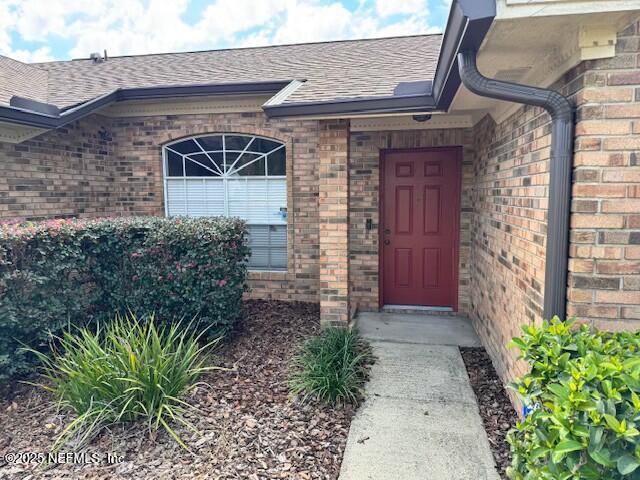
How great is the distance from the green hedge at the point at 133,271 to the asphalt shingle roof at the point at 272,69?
187 cm

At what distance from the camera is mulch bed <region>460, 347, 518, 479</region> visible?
287 cm

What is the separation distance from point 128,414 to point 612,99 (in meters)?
3.81

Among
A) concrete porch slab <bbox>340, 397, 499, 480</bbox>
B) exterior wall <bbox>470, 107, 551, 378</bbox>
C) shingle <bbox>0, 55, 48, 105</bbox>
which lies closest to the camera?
concrete porch slab <bbox>340, 397, 499, 480</bbox>

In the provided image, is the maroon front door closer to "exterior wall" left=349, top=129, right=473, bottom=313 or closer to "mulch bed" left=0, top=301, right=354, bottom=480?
"exterior wall" left=349, top=129, right=473, bottom=313

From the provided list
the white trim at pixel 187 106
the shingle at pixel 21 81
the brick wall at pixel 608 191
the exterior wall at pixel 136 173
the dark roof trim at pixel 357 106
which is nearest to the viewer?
the brick wall at pixel 608 191

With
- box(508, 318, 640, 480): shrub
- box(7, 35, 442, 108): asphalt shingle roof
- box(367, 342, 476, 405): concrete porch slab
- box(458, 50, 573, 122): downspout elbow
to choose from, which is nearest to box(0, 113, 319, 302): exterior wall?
box(7, 35, 442, 108): asphalt shingle roof

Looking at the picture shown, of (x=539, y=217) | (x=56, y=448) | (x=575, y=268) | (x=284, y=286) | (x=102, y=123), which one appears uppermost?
(x=102, y=123)

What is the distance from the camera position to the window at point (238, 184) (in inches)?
249

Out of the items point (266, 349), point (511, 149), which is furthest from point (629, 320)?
point (266, 349)

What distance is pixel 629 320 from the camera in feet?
7.85

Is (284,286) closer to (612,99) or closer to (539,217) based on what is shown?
(539,217)

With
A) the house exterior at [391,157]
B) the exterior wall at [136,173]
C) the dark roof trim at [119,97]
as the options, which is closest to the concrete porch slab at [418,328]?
the house exterior at [391,157]

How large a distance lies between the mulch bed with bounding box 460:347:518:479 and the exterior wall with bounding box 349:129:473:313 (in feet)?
5.17

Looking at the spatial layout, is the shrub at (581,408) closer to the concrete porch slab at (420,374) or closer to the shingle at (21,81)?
the concrete porch slab at (420,374)
